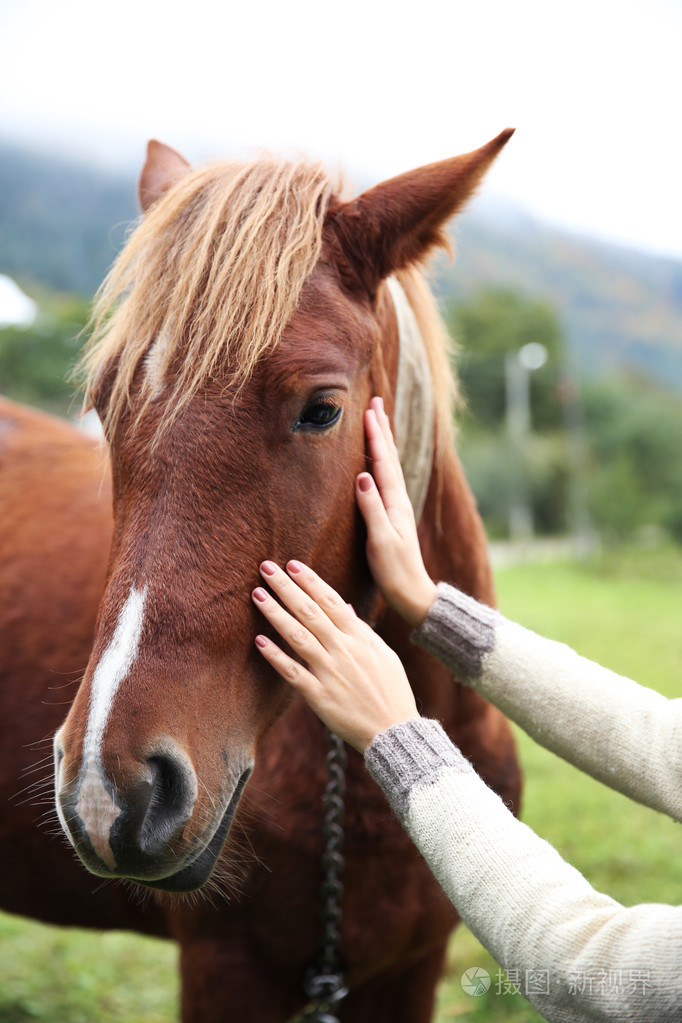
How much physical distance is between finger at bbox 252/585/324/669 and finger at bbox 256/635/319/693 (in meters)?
0.02

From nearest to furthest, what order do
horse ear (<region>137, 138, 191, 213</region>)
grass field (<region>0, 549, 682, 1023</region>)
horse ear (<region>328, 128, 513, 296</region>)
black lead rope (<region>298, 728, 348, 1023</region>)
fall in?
horse ear (<region>328, 128, 513, 296</region>) < black lead rope (<region>298, 728, 348, 1023</region>) < horse ear (<region>137, 138, 191, 213</region>) < grass field (<region>0, 549, 682, 1023</region>)

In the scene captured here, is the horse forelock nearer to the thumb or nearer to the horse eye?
the horse eye

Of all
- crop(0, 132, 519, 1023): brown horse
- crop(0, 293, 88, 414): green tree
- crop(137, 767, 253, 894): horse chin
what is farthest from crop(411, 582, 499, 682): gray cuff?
crop(0, 293, 88, 414): green tree

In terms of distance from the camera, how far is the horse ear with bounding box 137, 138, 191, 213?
6.45 ft

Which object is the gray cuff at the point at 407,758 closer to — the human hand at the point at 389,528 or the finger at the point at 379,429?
the human hand at the point at 389,528

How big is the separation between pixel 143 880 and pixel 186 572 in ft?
1.69

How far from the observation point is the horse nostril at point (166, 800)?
116cm

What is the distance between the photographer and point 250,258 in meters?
1.45

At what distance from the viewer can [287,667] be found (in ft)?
4.35

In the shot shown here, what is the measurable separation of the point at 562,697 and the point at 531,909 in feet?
1.71

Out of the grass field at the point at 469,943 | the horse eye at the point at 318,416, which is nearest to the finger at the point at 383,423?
the horse eye at the point at 318,416

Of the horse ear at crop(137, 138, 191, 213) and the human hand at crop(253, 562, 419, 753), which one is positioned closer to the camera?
the human hand at crop(253, 562, 419, 753)

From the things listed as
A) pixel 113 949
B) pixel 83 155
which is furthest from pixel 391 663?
pixel 83 155

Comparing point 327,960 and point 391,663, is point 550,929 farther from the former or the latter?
point 327,960
